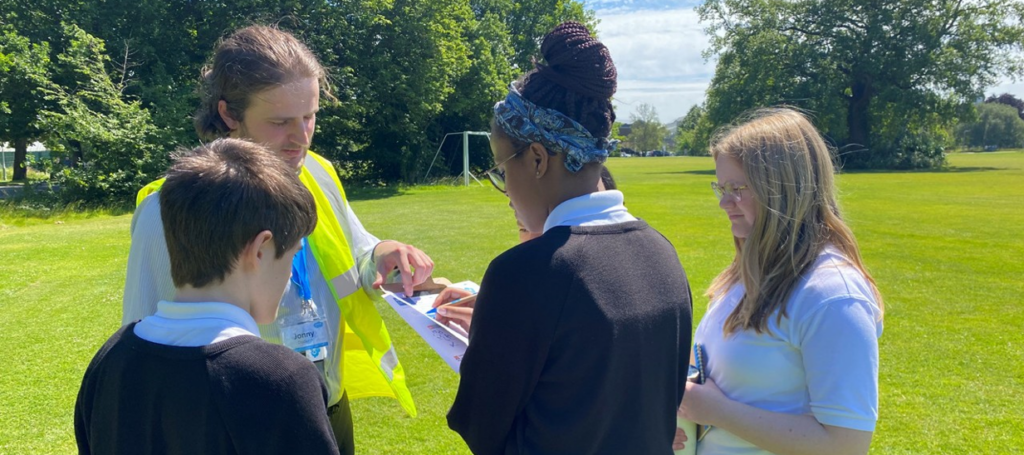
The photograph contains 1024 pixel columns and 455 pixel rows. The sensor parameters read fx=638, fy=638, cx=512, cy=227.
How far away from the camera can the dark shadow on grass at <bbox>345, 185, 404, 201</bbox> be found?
90.1 feet

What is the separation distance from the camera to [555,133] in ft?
5.30

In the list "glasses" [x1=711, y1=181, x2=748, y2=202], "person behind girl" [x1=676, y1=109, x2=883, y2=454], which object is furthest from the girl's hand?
"glasses" [x1=711, y1=181, x2=748, y2=202]

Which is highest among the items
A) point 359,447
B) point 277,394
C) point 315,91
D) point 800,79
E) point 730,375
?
point 800,79

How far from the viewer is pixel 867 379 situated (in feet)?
6.04

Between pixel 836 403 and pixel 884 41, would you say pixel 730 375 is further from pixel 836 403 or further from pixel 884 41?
pixel 884 41

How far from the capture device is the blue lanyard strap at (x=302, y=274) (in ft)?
7.93

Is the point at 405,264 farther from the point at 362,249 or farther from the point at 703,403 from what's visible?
the point at 703,403

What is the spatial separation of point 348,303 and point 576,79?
143cm

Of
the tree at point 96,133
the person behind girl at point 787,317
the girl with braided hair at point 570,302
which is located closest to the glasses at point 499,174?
the girl with braided hair at point 570,302

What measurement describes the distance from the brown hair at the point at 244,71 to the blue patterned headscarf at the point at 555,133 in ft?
3.52

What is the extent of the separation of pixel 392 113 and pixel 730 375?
30502mm

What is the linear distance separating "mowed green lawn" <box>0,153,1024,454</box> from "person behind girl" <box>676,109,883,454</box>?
534mm

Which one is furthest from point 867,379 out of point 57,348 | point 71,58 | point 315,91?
point 71,58

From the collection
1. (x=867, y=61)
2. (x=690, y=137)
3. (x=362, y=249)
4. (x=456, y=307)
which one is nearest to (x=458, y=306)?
(x=456, y=307)
